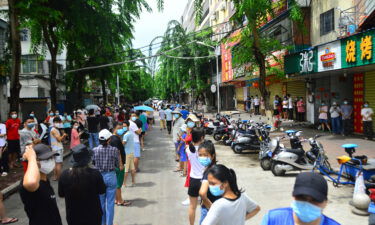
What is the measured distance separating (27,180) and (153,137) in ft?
53.0

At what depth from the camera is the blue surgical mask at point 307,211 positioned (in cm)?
237

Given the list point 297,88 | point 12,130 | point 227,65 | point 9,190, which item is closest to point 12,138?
point 12,130

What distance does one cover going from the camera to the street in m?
6.37

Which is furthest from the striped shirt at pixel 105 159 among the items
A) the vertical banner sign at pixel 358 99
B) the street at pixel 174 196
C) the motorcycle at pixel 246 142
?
the vertical banner sign at pixel 358 99

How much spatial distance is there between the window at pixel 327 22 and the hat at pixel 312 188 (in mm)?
16185

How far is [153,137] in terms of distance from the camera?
19406mm

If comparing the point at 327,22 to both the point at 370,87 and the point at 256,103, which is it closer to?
the point at 370,87

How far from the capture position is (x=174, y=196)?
780 centimetres

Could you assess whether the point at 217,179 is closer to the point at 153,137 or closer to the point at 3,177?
the point at 3,177

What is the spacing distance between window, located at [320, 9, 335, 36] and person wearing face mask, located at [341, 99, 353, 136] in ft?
13.5

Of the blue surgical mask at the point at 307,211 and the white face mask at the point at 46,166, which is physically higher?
the white face mask at the point at 46,166

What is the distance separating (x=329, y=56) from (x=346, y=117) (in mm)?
2881

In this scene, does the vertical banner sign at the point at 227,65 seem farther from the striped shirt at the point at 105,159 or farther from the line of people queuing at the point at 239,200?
the line of people queuing at the point at 239,200

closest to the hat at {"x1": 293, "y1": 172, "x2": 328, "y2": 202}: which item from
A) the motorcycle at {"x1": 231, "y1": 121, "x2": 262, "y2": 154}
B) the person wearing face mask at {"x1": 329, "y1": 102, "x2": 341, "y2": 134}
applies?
the motorcycle at {"x1": 231, "y1": 121, "x2": 262, "y2": 154}
